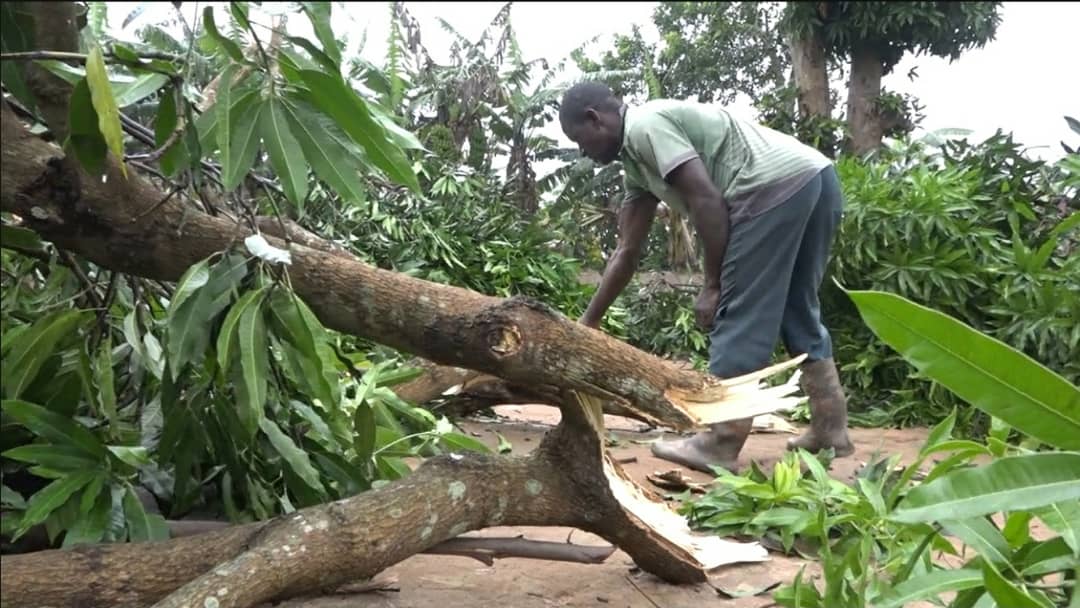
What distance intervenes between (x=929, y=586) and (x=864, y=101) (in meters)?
5.59

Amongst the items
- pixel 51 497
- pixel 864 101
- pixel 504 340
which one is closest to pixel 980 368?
pixel 504 340

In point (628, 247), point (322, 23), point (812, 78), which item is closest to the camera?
point (322, 23)

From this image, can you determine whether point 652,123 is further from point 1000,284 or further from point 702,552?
point 1000,284

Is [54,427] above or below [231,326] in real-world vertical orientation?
below

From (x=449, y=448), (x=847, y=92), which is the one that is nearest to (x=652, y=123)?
(x=449, y=448)

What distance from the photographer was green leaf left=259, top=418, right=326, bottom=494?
201 centimetres

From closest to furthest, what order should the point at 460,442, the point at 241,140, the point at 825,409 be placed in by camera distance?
1. the point at 241,140
2. the point at 460,442
3. the point at 825,409

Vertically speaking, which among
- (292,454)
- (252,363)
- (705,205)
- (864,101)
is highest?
(864,101)

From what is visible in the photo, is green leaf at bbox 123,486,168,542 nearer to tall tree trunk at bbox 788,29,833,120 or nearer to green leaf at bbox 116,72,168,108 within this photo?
green leaf at bbox 116,72,168,108

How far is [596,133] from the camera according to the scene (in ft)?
11.0

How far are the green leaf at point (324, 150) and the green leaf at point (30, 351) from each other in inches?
24.3

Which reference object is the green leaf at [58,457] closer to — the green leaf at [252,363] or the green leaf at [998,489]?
the green leaf at [252,363]

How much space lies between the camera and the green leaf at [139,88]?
5.05 ft

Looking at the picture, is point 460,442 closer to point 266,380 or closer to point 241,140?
point 266,380
